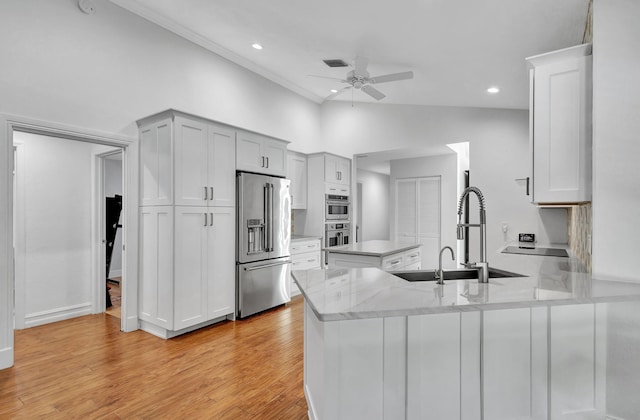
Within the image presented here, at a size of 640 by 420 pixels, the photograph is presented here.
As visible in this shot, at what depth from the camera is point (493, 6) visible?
7.39 feet

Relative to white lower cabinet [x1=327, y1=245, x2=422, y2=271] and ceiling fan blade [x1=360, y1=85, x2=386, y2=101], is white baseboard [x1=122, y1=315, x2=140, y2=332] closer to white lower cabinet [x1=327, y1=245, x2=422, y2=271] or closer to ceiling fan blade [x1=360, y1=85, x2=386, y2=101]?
white lower cabinet [x1=327, y1=245, x2=422, y2=271]

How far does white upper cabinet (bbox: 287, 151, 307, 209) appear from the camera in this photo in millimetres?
5422

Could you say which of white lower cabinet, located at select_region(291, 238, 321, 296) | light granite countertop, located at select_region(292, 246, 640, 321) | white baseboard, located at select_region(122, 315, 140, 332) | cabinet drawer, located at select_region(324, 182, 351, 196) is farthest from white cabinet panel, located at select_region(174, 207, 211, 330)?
cabinet drawer, located at select_region(324, 182, 351, 196)

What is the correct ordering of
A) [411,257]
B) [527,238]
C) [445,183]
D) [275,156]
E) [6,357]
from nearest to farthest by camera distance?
[6,357], [411,257], [527,238], [275,156], [445,183]

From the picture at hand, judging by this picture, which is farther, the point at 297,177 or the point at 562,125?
the point at 297,177

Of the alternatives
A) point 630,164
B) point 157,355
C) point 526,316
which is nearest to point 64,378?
point 157,355

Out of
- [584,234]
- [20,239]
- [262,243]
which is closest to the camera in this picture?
[584,234]

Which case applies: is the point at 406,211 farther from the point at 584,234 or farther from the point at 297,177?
the point at 584,234

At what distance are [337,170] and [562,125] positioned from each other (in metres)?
4.02

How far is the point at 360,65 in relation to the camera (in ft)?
11.9

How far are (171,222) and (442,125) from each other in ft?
13.9

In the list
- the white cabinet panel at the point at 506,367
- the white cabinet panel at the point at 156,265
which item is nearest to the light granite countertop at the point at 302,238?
the white cabinet panel at the point at 156,265

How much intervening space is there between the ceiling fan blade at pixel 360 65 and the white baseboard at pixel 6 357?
4.25 m

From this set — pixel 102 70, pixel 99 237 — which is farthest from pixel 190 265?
pixel 102 70
